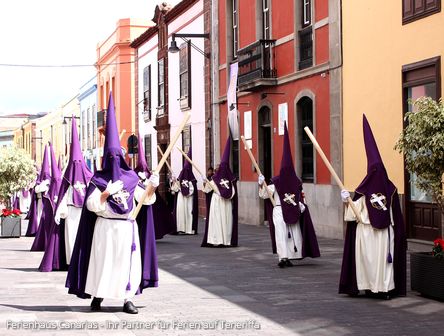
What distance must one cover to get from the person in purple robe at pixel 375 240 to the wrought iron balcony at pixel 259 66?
12.3 meters

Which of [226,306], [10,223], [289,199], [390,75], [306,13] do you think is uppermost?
[306,13]

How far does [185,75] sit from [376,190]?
22514 mm

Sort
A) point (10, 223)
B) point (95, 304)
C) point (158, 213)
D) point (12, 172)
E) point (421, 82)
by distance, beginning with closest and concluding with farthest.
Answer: point (95, 304), point (421, 82), point (158, 213), point (10, 223), point (12, 172)

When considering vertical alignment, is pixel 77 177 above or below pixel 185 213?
above

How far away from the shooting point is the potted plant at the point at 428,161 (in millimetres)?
10133

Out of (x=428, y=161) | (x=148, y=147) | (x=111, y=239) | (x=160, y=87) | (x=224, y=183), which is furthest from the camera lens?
(x=148, y=147)

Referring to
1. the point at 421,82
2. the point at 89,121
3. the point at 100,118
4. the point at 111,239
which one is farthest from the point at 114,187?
the point at 89,121

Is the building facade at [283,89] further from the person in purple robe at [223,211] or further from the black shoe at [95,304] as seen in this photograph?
the black shoe at [95,304]

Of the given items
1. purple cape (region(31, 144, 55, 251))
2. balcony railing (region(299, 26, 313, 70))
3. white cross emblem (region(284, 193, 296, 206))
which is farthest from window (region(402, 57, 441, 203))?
purple cape (region(31, 144, 55, 251))

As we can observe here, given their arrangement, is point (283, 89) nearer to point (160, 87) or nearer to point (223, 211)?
point (223, 211)

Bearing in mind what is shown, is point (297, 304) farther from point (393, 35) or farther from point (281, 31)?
point (281, 31)

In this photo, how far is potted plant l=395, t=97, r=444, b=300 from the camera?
1013 centimetres

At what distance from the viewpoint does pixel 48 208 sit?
16406 mm

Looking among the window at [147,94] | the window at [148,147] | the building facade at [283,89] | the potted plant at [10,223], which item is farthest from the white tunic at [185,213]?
the window at [147,94]
